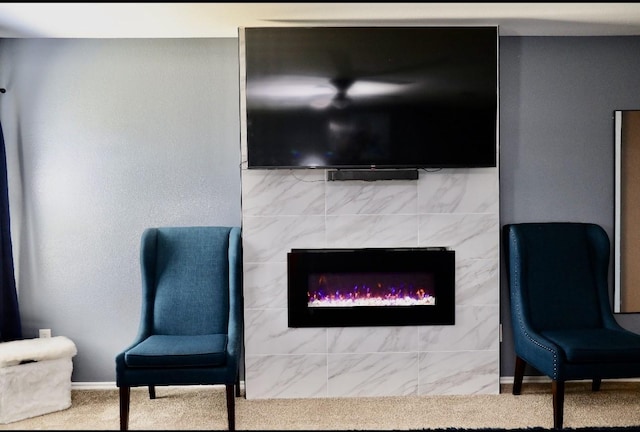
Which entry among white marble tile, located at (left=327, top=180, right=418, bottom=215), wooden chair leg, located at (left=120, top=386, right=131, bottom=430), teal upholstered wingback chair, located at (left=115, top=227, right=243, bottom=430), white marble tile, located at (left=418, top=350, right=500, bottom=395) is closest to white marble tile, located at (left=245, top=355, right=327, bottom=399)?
teal upholstered wingback chair, located at (left=115, top=227, right=243, bottom=430)

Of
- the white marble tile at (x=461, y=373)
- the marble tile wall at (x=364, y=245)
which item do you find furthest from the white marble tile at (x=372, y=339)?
the white marble tile at (x=461, y=373)

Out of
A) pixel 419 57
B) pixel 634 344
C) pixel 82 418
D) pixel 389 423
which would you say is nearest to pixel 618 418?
pixel 634 344

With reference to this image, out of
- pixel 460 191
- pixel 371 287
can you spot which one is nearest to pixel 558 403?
pixel 371 287

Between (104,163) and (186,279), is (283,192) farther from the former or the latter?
(104,163)

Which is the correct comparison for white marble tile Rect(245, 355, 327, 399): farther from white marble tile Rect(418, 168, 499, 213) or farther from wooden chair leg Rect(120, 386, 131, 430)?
white marble tile Rect(418, 168, 499, 213)

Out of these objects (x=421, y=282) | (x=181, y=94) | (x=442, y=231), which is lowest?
(x=421, y=282)

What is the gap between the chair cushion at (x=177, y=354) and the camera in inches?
127

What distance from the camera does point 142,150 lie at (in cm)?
404

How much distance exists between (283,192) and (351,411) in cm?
137

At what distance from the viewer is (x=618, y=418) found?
352 centimetres

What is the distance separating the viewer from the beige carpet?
3455 millimetres

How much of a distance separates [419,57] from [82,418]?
2.88 meters

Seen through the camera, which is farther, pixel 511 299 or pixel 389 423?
pixel 511 299

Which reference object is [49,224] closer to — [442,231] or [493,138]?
[442,231]
